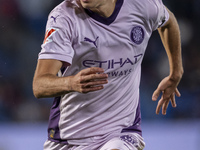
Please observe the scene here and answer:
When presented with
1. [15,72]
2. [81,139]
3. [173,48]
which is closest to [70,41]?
[81,139]

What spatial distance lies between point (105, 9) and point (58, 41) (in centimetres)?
44

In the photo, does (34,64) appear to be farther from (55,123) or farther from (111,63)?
(111,63)

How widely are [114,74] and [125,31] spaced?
0.95 ft

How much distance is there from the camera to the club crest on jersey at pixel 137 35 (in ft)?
8.34

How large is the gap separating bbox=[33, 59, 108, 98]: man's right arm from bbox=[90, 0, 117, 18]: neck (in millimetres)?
460

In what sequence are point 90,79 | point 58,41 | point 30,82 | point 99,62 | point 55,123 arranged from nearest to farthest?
point 90,79 → point 58,41 → point 99,62 → point 55,123 → point 30,82

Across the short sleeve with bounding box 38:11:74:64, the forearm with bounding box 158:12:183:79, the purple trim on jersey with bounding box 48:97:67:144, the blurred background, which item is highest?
the short sleeve with bounding box 38:11:74:64

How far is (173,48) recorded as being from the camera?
313 cm

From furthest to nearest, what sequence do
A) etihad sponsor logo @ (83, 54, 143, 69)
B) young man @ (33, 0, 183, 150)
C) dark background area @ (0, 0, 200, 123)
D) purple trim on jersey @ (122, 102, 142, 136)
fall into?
dark background area @ (0, 0, 200, 123) → purple trim on jersey @ (122, 102, 142, 136) → etihad sponsor logo @ (83, 54, 143, 69) → young man @ (33, 0, 183, 150)

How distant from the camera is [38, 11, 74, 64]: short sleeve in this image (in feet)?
7.09

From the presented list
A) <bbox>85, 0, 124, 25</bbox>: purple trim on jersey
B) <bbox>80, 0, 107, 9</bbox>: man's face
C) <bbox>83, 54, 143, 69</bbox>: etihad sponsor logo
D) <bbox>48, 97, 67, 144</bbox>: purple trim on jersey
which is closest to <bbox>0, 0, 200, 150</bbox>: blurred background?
<bbox>48, 97, 67, 144</bbox>: purple trim on jersey

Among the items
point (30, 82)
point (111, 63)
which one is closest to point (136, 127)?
point (111, 63)

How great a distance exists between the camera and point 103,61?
95.7 inches

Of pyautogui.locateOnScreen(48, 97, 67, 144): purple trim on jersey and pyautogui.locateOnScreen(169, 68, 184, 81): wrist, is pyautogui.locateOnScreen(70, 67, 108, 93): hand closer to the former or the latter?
pyautogui.locateOnScreen(48, 97, 67, 144): purple trim on jersey
